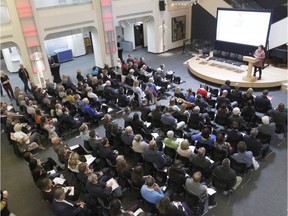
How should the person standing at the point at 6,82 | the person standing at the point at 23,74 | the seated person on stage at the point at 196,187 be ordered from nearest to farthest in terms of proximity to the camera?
the seated person on stage at the point at 196,187 → the person standing at the point at 6,82 → the person standing at the point at 23,74

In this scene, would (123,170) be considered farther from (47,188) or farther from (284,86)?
(284,86)

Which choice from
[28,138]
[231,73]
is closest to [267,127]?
[231,73]

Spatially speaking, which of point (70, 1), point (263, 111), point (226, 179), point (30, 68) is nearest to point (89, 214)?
point (226, 179)

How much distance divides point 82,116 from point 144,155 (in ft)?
11.8

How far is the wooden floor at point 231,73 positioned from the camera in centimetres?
1008

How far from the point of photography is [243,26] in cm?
1176

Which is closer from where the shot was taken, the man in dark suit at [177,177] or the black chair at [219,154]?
the man in dark suit at [177,177]

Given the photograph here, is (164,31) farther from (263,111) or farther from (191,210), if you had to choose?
(191,210)

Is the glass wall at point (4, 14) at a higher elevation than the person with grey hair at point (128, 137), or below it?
higher

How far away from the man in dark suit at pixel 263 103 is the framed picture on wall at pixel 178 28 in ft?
33.6

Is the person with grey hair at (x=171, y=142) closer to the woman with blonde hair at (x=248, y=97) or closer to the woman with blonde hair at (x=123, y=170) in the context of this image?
the woman with blonde hair at (x=123, y=170)

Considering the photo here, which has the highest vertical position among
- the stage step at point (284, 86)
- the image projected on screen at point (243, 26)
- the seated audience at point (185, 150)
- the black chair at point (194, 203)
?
the image projected on screen at point (243, 26)

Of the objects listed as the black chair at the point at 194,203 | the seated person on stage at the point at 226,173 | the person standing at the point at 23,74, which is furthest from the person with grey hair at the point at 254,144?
the person standing at the point at 23,74

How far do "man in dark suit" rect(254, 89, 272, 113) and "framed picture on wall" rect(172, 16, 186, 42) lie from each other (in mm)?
10236
